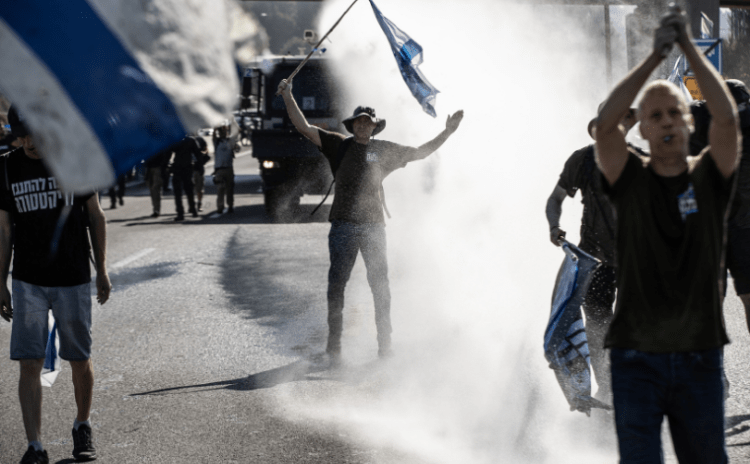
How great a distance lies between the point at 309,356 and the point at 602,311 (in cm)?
243

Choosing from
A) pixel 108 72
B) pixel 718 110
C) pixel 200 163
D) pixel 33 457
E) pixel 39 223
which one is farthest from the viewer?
pixel 200 163

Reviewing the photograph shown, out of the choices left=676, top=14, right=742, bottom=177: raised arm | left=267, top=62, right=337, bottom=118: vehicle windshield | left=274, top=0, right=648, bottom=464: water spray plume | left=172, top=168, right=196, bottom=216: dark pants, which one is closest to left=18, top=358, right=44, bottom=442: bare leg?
left=274, top=0, right=648, bottom=464: water spray plume

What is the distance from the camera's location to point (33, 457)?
4238mm

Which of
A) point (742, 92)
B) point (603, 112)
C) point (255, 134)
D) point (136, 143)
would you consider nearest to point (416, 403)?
point (742, 92)

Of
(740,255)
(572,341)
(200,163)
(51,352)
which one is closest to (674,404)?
(572,341)

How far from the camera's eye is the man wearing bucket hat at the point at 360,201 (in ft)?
21.2

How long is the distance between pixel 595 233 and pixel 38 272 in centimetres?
289

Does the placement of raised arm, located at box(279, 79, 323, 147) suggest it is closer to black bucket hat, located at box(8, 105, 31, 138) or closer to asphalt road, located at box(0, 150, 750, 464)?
asphalt road, located at box(0, 150, 750, 464)

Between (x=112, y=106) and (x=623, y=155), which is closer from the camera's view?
(x=112, y=106)

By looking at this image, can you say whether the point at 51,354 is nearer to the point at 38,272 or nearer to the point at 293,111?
the point at 38,272

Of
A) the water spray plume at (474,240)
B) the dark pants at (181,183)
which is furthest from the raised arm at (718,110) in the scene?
the dark pants at (181,183)

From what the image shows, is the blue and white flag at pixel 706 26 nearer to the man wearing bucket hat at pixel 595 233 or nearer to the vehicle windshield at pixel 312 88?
the vehicle windshield at pixel 312 88

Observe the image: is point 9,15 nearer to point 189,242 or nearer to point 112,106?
point 112,106

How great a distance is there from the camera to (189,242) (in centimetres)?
1384
